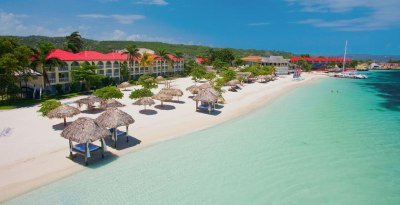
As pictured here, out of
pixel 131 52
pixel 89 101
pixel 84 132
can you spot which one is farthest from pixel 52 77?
pixel 84 132

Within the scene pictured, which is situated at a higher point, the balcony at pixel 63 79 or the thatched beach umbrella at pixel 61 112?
the balcony at pixel 63 79

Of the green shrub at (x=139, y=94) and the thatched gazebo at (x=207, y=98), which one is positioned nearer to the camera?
the thatched gazebo at (x=207, y=98)

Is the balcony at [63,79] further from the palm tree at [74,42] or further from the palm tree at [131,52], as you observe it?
the palm tree at [74,42]

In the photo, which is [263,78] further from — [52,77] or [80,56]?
[52,77]

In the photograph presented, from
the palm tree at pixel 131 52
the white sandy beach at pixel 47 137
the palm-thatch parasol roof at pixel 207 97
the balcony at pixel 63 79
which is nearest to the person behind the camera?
the white sandy beach at pixel 47 137

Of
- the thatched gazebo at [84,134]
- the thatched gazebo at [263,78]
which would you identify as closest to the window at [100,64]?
the thatched gazebo at [84,134]

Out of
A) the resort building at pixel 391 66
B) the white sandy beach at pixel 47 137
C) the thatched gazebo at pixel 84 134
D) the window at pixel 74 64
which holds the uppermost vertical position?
the resort building at pixel 391 66

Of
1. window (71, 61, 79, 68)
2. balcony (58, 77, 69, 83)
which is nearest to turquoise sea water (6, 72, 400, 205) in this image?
balcony (58, 77, 69, 83)
